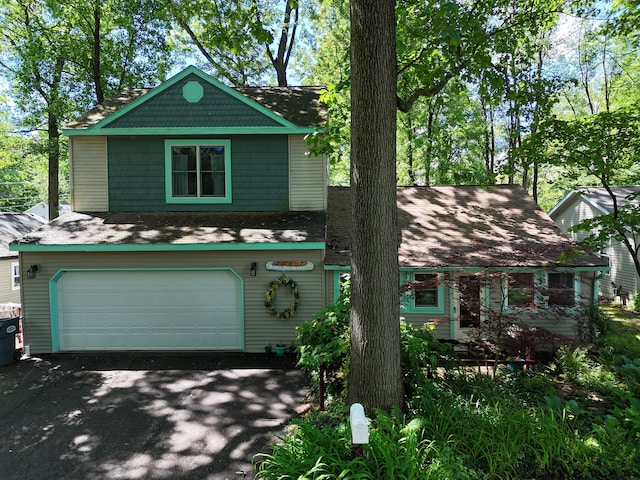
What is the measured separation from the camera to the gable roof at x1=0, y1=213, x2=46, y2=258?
17816 mm

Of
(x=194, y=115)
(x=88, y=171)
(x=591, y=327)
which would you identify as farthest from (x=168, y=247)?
Answer: (x=591, y=327)

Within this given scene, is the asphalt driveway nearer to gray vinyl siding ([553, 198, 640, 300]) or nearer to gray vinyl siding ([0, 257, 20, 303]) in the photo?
gray vinyl siding ([0, 257, 20, 303])

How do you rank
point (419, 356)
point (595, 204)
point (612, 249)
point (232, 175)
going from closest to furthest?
point (419, 356), point (232, 175), point (595, 204), point (612, 249)

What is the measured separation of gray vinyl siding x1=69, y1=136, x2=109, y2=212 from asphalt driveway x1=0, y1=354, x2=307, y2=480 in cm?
413

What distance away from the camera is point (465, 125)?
20.8 metres

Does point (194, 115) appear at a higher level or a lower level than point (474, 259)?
higher

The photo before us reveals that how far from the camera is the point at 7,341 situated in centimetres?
861

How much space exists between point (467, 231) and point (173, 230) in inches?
315

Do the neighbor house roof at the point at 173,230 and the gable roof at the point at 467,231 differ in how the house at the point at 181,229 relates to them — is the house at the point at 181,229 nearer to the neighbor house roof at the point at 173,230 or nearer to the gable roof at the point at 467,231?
the neighbor house roof at the point at 173,230

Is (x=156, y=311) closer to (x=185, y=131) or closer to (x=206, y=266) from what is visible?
(x=206, y=266)

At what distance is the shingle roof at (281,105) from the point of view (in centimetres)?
1048

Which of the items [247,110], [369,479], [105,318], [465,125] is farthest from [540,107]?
[465,125]

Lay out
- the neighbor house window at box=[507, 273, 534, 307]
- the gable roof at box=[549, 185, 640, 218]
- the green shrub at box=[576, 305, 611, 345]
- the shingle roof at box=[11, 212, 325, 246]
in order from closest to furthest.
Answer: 1. the neighbor house window at box=[507, 273, 534, 307]
2. the shingle roof at box=[11, 212, 325, 246]
3. the green shrub at box=[576, 305, 611, 345]
4. the gable roof at box=[549, 185, 640, 218]

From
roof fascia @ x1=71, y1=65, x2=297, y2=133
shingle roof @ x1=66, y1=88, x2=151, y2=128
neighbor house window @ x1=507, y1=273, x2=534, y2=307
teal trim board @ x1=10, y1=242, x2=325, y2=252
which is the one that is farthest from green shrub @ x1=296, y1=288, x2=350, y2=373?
shingle roof @ x1=66, y1=88, x2=151, y2=128
